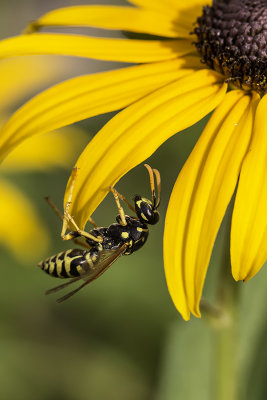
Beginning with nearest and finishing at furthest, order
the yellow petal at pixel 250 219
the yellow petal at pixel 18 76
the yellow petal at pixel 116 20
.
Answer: the yellow petal at pixel 250 219 → the yellow petal at pixel 116 20 → the yellow petal at pixel 18 76

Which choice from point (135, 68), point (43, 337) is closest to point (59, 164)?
point (43, 337)

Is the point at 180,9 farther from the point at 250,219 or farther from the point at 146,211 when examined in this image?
the point at 250,219

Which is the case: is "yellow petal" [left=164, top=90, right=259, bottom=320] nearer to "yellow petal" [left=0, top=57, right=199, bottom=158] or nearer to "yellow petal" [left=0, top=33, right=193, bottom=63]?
"yellow petal" [left=0, top=57, right=199, bottom=158]

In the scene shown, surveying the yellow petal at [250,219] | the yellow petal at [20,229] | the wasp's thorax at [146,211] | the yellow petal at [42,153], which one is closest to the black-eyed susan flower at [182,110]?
the yellow petal at [250,219]

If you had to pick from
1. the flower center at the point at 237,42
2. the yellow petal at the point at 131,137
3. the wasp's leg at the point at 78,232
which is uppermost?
the flower center at the point at 237,42

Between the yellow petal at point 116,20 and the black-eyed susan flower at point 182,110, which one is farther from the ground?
the yellow petal at point 116,20

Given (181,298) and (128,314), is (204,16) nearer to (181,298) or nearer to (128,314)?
(181,298)

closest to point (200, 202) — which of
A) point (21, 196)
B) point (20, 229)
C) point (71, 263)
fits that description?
point (71, 263)

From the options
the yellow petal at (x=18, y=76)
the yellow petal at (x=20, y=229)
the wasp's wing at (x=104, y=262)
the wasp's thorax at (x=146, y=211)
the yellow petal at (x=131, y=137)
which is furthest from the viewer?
the yellow petal at (x=18, y=76)

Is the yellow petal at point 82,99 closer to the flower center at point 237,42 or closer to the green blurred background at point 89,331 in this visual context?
the flower center at point 237,42
